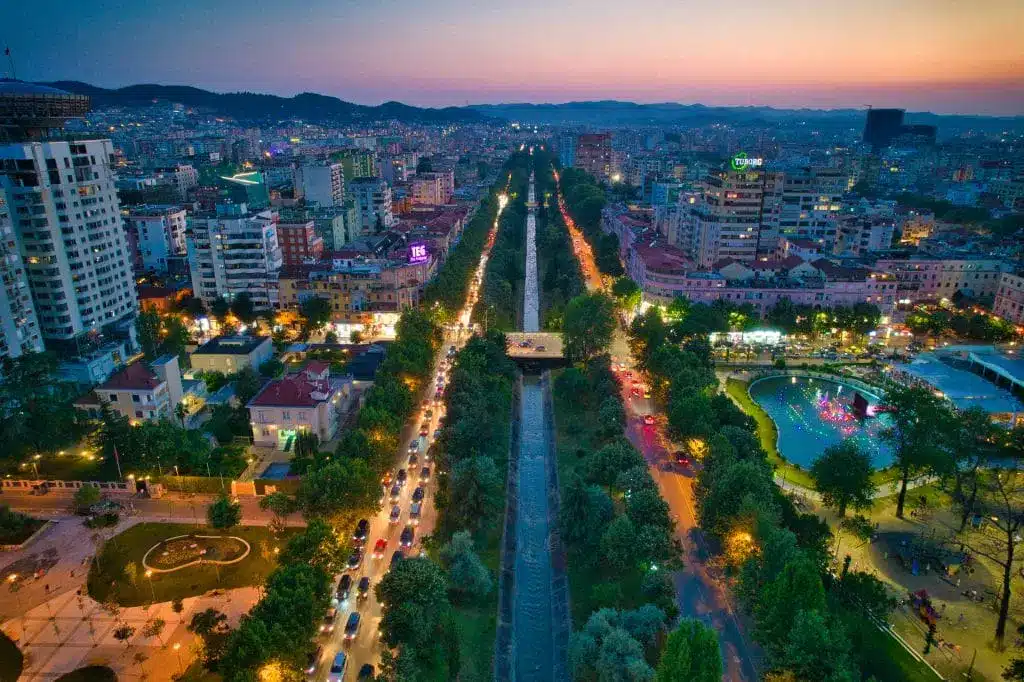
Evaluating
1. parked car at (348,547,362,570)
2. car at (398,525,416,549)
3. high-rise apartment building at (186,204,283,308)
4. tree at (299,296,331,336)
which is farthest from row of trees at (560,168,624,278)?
parked car at (348,547,362,570)

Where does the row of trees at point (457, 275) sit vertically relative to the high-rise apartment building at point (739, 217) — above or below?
below

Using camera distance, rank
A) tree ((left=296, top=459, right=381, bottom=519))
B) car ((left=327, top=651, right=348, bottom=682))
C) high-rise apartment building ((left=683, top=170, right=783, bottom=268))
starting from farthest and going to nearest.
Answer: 1. high-rise apartment building ((left=683, top=170, right=783, bottom=268))
2. tree ((left=296, top=459, right=381, bottom=519))
3. car ((left=327, top=651, right=348, bottom=682))

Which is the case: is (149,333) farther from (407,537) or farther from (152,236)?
(407,537)

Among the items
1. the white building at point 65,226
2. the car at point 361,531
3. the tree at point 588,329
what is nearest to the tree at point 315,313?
the white building at point 65,226

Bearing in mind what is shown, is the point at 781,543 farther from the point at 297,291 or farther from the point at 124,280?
the point at 124,280

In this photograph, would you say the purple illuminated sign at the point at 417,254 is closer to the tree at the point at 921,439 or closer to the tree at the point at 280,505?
the tree at the point at 280,505

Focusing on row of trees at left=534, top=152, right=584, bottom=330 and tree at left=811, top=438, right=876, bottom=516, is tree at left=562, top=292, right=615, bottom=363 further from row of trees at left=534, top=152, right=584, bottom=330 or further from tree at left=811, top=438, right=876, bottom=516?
tree at left=811, top=438, right=876, bottom=516

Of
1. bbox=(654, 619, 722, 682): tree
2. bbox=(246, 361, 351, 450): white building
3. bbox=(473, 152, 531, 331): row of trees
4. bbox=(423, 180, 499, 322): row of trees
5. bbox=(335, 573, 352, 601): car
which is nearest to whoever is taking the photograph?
bbox=(654, 619, 722, 682): tree

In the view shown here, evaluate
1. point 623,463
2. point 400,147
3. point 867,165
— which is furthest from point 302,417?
point 400,147
